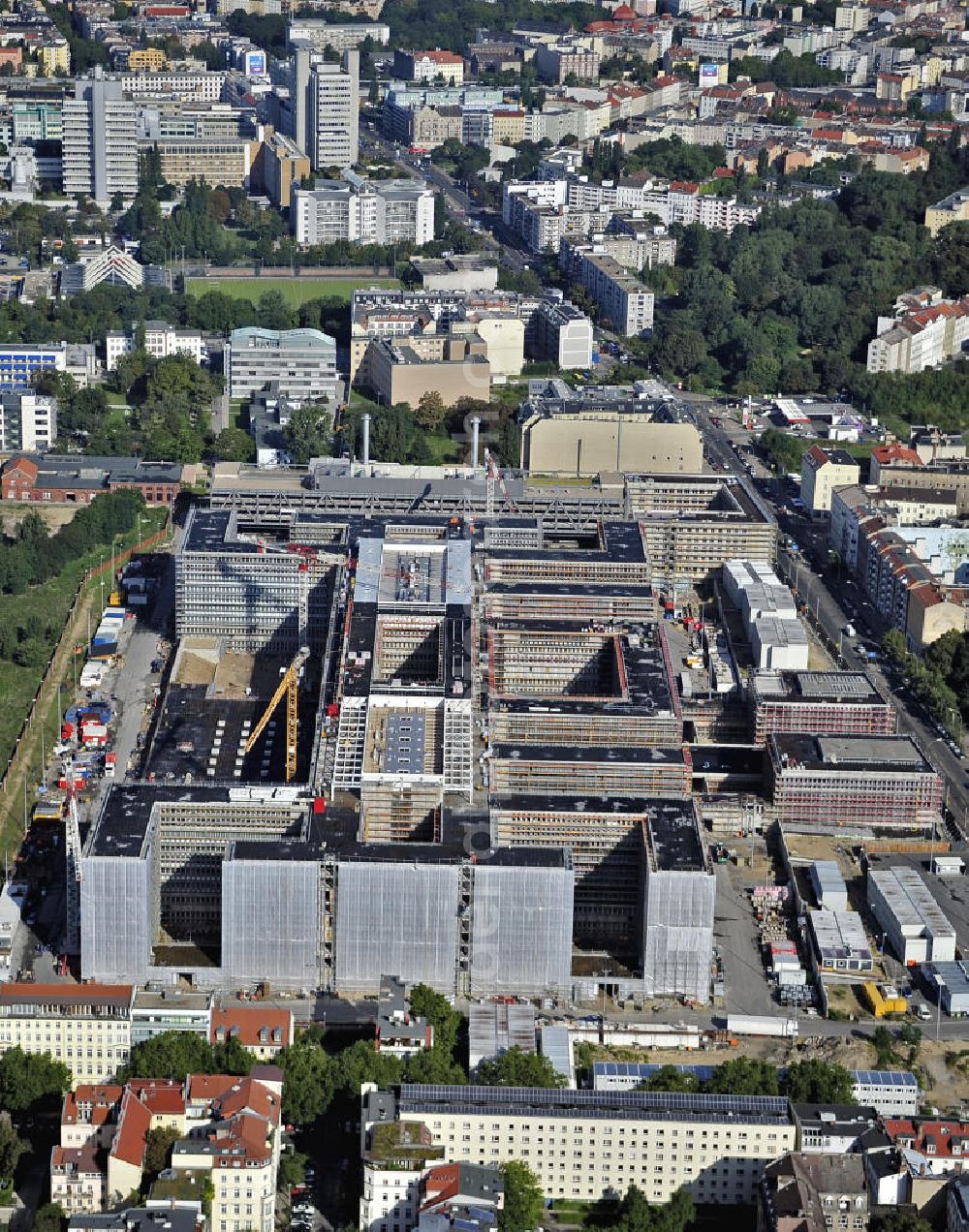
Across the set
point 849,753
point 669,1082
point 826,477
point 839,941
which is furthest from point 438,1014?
point 826,477

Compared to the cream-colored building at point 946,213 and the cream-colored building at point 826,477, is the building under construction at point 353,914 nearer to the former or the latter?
the cream-colored building at point 826,477

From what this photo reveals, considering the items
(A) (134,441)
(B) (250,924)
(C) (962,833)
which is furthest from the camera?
(A) (134,441)

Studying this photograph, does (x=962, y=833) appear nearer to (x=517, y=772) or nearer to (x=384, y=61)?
(x=517, y=772)

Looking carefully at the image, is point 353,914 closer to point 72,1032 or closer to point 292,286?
point 72,1032

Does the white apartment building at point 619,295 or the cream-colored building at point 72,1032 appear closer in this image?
the cream-colored building at point 72,1032

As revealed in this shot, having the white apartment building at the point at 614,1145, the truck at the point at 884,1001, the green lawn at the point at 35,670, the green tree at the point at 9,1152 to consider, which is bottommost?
the green lawn at the point at 35,670

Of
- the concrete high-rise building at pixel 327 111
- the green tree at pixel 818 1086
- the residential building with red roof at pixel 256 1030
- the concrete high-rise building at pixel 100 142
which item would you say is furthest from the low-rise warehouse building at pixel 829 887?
the concrete high-rise building at pixel 327 111

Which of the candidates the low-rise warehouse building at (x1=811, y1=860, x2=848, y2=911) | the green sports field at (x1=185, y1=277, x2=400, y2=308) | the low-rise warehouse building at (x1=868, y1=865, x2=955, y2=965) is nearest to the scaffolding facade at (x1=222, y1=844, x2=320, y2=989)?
the low-rise warehouse building at (x1=811, y1=860, x2=848, y2=911)

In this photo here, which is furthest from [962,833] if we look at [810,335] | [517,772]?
[810,335]
